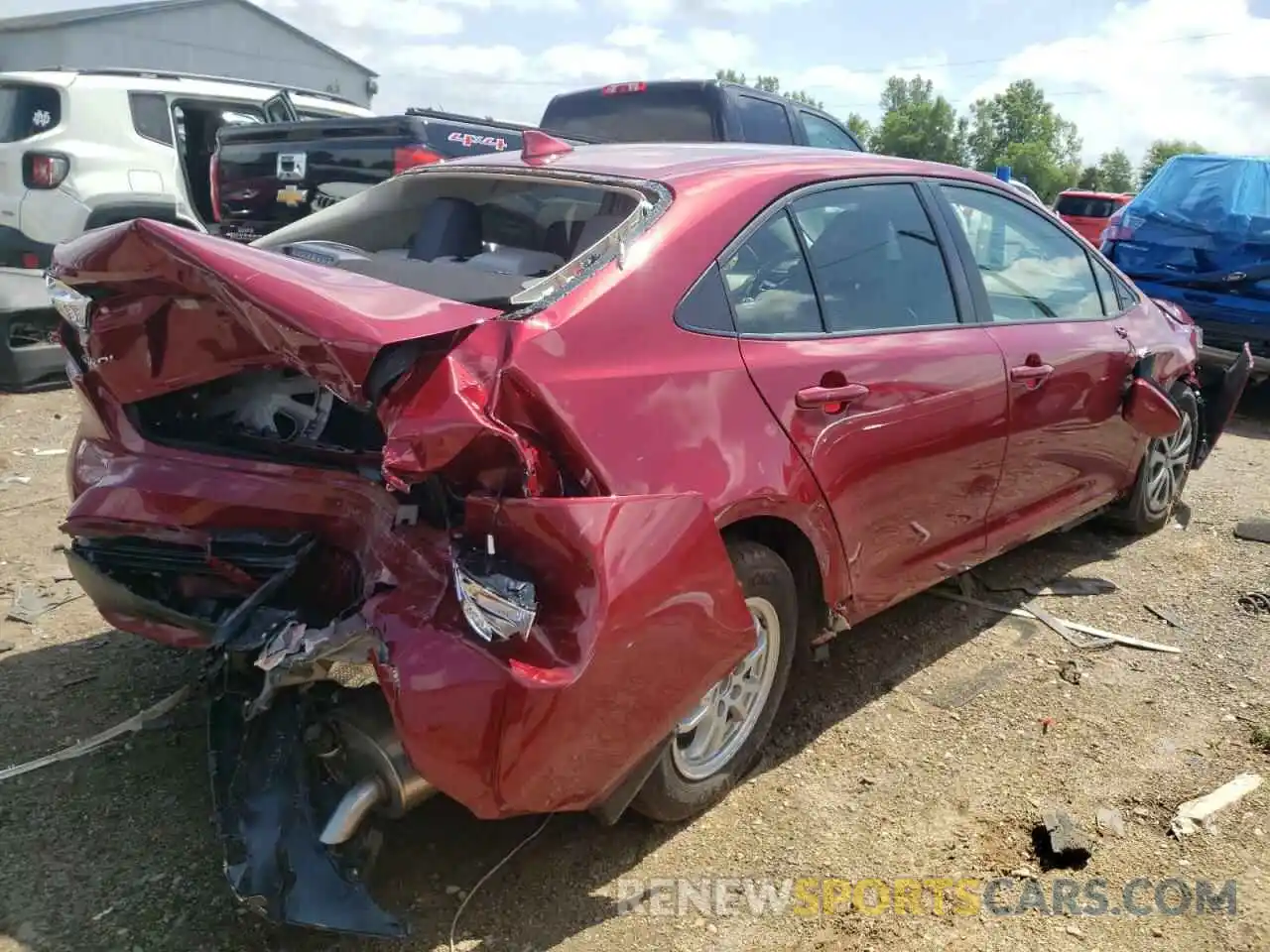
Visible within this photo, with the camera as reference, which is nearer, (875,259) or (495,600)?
(495,600)

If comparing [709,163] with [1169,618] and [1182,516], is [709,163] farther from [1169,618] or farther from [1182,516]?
[1182,516]

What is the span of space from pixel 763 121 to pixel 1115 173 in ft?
261

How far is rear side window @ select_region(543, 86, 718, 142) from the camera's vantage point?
7293mm

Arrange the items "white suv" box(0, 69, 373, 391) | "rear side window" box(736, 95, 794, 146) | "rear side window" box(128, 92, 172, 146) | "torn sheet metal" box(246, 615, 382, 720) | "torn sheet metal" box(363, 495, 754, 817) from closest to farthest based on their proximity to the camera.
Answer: "torn sheet metal" box(363, 495, 754, 817), "torn sheet metal" box(246, 615, 382, 720), "white suv" box(0, 69, 373, 391), "rear side window" box(736, 95, 794, 146), "rear side window" box(128, 92, 172, 146)

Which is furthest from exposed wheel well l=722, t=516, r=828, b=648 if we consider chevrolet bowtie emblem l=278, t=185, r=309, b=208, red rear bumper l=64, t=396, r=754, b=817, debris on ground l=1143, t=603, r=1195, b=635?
chevrolet bowtie emblem l=278, t=185, r=309, b=208

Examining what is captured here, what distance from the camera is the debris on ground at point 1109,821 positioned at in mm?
2859

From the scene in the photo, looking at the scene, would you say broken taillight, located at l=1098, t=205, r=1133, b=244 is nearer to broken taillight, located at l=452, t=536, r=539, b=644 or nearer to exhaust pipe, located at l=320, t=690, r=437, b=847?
broken taillight, located at l=452, t=536, r=539, b=644

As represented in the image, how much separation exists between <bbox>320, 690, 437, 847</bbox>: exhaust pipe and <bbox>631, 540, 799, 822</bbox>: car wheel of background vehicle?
25.4 inches

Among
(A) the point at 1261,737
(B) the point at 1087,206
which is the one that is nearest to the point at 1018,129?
(B) the point at 1087,206

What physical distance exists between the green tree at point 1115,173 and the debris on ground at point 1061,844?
74.4 m

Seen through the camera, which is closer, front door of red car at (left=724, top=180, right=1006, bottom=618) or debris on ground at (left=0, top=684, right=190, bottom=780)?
front door of red car at (left=724, top=180, right=1006, bottom=618)

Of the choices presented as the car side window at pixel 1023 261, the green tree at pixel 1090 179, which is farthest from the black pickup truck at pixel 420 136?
the green tree at pixel 1090 179

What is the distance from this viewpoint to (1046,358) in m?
3.71

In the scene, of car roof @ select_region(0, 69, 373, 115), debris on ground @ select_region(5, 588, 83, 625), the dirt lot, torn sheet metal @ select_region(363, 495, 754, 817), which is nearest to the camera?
torn sheet metal @ select_region(363, 495, 754, 817)
